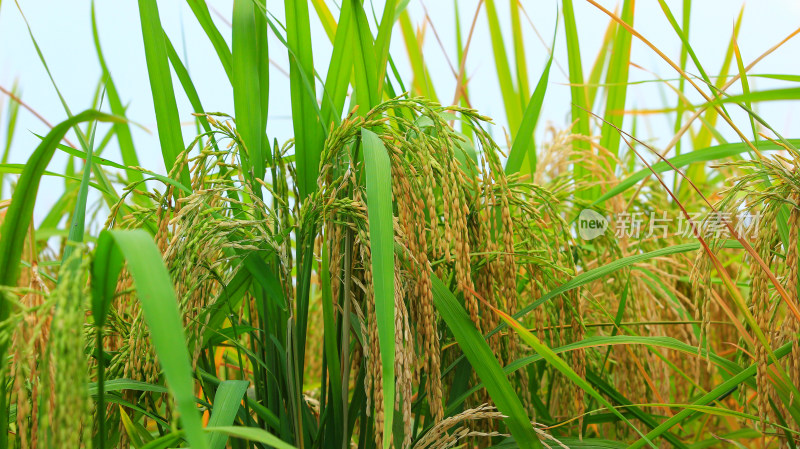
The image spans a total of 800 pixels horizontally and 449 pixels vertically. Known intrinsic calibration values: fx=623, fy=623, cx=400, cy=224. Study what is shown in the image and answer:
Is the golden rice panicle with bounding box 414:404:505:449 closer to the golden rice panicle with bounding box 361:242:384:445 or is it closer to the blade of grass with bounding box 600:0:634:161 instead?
the golden rice panicle with bounding box 361:242:384:445

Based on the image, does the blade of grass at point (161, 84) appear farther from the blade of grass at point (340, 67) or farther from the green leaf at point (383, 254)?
the green leaf at point (383, 254)

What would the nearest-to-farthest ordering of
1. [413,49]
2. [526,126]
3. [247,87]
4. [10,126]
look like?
[247,87] < [526,126] < [413,49] < [10,126]

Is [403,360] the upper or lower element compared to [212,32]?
lower

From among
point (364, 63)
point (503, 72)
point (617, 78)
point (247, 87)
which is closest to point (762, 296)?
point (364, 63)

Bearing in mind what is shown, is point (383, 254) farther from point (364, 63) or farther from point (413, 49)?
point (413, 49)

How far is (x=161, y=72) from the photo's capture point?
3.38 ft

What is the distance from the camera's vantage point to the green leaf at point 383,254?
0.65m

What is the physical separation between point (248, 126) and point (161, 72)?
19 cm

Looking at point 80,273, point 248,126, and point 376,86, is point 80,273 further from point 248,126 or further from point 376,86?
point 376,86

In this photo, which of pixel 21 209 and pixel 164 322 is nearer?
pixel 164 322

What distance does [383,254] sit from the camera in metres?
0.69

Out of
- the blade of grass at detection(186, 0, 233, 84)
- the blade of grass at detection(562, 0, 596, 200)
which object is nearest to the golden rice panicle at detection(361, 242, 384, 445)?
the blade of grass at detection(186, 0, 233, 84)

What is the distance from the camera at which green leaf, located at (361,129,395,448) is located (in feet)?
2.12

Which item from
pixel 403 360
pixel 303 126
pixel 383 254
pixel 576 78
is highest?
pixel 576 78
